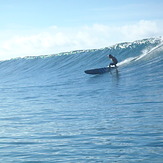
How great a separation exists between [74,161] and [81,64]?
107ft

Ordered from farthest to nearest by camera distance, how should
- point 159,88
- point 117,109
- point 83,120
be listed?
1. point 159,88
2. point 117,109
3. point 83,120

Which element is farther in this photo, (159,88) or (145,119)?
(159,88)

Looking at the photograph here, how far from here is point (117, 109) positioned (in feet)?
43.1

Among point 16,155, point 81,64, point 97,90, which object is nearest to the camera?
point 16,155

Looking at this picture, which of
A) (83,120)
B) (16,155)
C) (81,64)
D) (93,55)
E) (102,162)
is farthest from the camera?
(93,55)

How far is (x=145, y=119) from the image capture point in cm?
1072

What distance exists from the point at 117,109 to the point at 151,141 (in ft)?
16.0

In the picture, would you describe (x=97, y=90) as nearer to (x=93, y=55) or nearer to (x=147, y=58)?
(x=147, y=58)

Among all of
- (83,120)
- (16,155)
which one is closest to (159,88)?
(83,120)

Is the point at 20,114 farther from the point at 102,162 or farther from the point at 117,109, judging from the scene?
the point at 102,162

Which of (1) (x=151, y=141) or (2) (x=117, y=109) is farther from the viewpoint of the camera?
(2) (x=117, y=109)

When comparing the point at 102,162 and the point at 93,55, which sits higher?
the point at 93,55

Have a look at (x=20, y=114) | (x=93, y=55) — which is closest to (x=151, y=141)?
(x=20, y=114)

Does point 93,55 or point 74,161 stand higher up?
point 93,55
